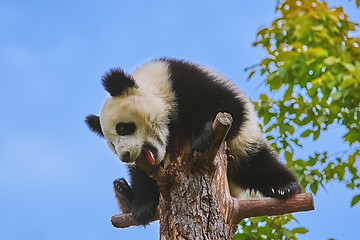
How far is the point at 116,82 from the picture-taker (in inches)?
161

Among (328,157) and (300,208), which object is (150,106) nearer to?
(300,208)

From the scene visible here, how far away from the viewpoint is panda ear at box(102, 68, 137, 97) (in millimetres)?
4078

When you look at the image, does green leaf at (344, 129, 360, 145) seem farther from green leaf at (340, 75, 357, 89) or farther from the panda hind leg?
Answer: green leaf at (340, 75, 357, 89)

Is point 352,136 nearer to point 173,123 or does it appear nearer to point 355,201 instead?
point 355,201

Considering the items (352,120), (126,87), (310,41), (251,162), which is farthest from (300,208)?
(126,87)

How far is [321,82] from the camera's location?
154 inches

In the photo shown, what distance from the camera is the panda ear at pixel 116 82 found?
408 centimetres

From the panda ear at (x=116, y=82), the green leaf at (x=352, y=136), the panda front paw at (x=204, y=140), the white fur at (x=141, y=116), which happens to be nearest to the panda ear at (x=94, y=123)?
the white fur at (x=141, y=116)

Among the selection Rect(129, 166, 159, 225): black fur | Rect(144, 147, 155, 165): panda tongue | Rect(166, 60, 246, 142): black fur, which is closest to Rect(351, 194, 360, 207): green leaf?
Rect(166, 60, 246, 142): black fur

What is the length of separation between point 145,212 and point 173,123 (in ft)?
2.34

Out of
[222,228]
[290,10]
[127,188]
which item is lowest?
[222,228]

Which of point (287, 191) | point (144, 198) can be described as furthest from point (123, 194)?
point (287, 191)

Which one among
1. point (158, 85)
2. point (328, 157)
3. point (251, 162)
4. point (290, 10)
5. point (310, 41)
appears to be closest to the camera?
point (310, 41)

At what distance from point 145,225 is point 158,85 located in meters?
1.05
